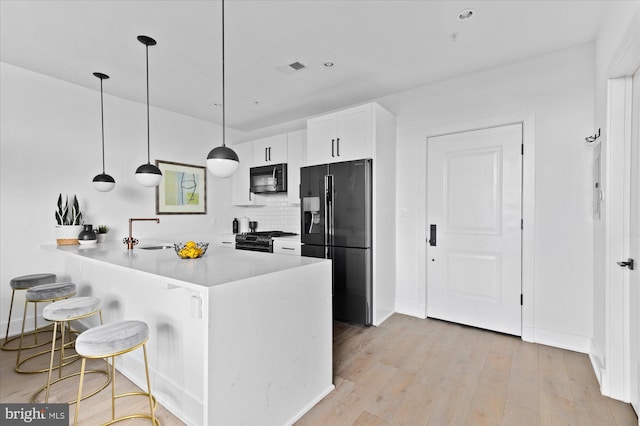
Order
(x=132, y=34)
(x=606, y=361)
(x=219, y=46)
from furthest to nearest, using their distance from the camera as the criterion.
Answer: (x=219, y=46)
(x=132, y=34)
(x=606, y=361)

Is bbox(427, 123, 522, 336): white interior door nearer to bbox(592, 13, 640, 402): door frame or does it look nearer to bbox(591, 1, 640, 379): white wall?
bbox(591, 1, 640, 379): white wall

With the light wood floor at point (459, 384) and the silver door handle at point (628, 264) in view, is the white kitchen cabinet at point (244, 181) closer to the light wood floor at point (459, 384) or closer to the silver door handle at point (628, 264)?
the light wood floor at point (459, 384)

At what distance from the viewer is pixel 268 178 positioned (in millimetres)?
4664

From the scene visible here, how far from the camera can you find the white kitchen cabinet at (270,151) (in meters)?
4.51

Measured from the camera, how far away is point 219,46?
8.79 feet

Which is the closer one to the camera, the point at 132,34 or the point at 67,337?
the point at 132,34

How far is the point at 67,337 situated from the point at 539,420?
13.4 feet

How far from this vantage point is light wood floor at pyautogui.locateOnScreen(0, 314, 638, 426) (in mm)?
1852

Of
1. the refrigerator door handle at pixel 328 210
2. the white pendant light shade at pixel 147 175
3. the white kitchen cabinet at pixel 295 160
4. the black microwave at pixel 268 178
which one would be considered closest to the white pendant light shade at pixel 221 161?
the white pendant light shade at pixel 147 175

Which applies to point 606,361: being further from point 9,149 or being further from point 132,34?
point 9,149

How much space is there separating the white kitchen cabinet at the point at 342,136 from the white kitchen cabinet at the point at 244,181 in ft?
5.11

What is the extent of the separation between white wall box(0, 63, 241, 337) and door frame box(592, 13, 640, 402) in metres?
4.50

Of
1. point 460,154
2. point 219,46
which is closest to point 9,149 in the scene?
point 219,46

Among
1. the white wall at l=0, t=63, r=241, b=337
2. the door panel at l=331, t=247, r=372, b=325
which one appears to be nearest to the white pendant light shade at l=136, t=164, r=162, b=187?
the white wall at l=0, t=63, r=241, b=337
